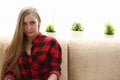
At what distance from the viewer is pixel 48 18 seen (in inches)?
105

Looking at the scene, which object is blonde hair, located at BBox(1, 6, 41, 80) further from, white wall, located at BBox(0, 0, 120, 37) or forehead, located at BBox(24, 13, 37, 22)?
white wall, located at BBox(0, 0, 120, 37)

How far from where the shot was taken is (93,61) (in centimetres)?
213

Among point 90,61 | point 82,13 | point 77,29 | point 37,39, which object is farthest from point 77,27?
point 37,39

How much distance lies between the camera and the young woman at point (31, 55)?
1.81m

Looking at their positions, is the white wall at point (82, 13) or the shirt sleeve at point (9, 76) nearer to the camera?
the shirt sleeve at point (9, 76)

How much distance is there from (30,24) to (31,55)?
26 centimetres

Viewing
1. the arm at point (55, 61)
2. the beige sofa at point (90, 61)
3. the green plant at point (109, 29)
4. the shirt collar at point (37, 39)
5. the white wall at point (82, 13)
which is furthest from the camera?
the white wall at point (82, 13)

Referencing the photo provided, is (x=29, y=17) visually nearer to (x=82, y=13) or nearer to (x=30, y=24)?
(x=30, y=24)

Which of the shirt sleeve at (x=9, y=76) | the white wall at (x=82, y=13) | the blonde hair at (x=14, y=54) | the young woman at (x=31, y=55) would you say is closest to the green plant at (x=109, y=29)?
the white wall at (x=82, y=13)

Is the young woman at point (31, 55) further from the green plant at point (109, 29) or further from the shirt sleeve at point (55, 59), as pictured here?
the green plant at point (109, 29)

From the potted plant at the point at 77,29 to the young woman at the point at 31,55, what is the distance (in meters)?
0.59

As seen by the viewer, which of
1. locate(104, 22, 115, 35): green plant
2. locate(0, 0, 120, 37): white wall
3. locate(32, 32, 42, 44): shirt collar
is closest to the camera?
locate(32, 32, 42, 44): shirt collar

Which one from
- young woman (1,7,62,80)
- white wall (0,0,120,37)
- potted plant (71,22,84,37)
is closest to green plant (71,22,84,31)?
potted plant (71,22,84,37)

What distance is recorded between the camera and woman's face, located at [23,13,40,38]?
1.80 m
